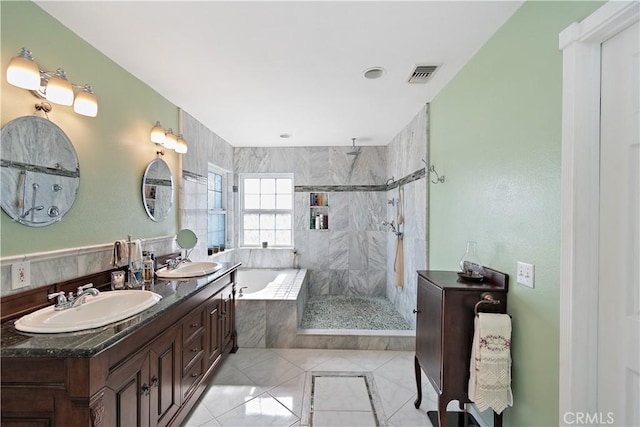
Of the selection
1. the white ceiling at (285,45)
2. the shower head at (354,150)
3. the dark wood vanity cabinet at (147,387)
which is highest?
the white ceiling at (285,45)

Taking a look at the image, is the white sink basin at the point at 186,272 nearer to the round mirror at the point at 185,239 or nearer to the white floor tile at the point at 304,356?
the round mirror at the point at 185,239

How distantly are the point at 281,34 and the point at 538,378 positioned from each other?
7.58 feet

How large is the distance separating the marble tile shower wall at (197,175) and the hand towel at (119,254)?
3.06ft

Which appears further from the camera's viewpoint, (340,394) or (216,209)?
(216,209)

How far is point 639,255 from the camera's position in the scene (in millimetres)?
990

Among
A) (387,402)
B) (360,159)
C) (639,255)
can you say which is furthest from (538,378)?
(360,159)

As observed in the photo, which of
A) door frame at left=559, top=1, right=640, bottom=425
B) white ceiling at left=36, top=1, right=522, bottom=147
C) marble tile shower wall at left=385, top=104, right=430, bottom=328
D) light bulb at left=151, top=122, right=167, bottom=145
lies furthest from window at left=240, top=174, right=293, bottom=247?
door frame at left=559, top=1, right=640, bottom=425

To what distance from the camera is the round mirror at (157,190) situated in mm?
2301

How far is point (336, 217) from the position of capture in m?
4.54

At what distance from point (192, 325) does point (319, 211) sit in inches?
116

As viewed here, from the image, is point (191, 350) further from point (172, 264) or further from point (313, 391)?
point (313, 391)

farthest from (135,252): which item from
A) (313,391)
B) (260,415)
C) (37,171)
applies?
(313,391)

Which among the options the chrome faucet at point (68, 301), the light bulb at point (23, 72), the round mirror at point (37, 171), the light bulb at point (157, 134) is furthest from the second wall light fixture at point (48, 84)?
the chrome faucet at point (68, 301)

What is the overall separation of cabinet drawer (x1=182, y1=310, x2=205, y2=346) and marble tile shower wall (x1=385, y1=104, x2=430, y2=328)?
2095 mm
